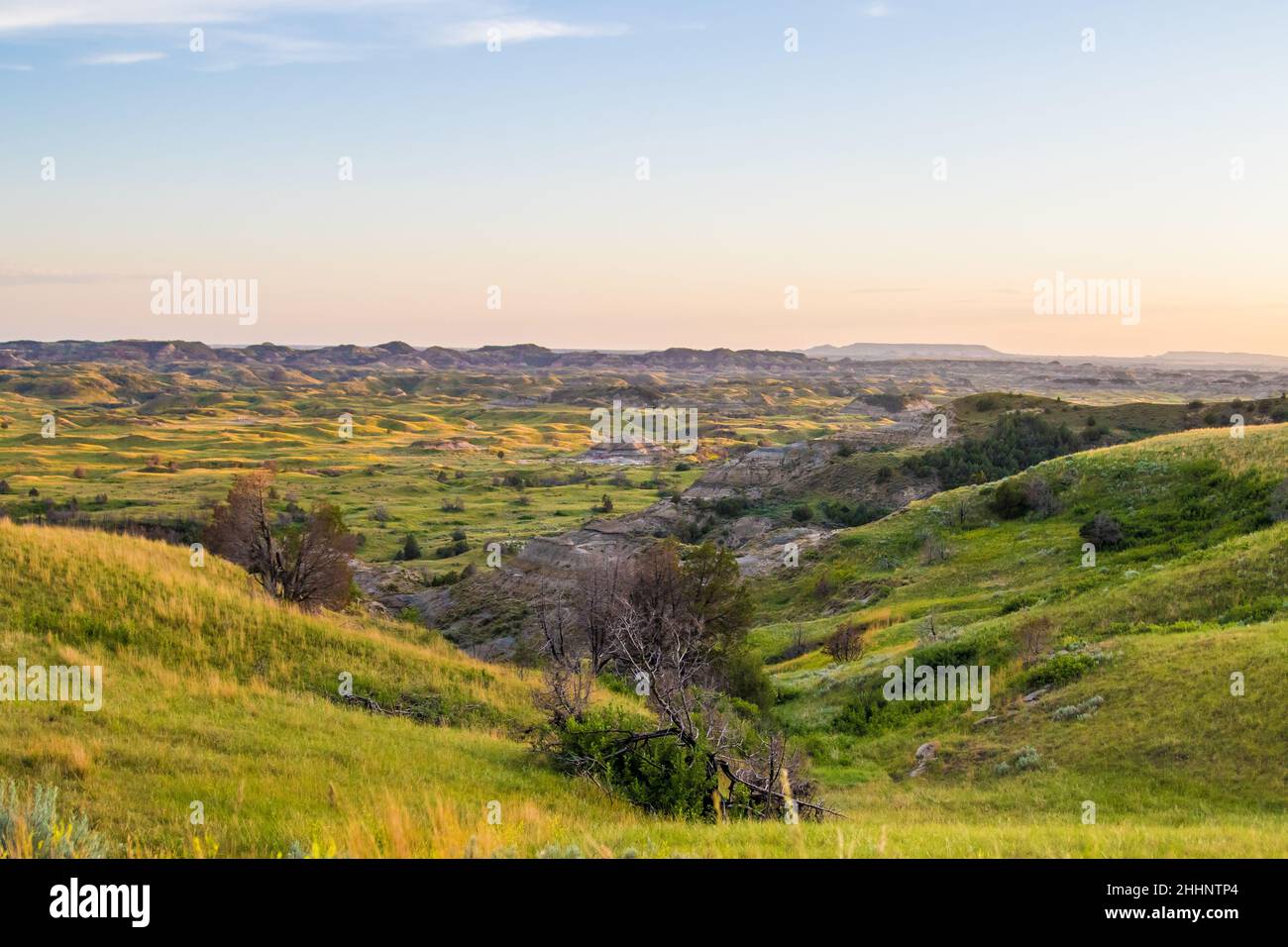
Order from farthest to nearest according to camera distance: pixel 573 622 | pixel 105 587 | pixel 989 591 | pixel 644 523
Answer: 1. pixel 644 523
2. pixel 989 591
3. pixel 573 622
4. pixel 105 587

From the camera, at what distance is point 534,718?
14.8m

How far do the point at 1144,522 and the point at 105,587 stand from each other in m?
36.2

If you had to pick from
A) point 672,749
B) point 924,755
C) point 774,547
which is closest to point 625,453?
point 774,547

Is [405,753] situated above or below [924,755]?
above

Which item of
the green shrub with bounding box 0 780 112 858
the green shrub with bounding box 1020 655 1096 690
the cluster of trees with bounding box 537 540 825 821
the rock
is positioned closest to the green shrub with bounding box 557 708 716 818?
the cluster of trees with bounding box 537 540 825 821

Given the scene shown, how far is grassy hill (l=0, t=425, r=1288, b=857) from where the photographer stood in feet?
23.4

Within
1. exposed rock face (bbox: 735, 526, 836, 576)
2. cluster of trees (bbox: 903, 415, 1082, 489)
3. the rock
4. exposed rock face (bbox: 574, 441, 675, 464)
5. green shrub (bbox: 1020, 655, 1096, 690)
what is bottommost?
exposed rock face (bbox: 735, 526, 836, 576)

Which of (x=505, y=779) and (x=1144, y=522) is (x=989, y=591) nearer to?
(x=1144, y=522)

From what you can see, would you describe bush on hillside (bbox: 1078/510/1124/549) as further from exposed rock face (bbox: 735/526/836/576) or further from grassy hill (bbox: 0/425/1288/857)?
exposed rock face (bbox: 735/526/836/576)

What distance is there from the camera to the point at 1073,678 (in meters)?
18.9

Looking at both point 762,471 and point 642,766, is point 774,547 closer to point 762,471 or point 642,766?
point 762,471
